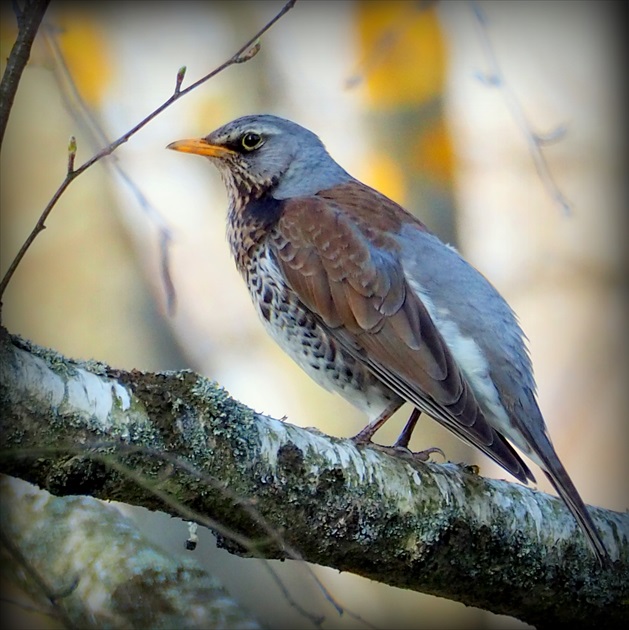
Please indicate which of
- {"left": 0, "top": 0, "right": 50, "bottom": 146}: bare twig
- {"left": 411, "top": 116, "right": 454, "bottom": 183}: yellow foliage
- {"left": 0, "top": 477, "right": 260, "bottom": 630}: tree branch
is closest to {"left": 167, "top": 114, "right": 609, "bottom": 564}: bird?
{"left": 0, "top": 477, "right": 260, "bottom": 630}: tree branch

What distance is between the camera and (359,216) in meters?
3.57

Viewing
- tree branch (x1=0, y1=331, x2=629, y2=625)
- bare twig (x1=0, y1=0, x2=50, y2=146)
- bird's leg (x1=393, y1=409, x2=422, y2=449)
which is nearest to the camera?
bare twig (x1=0, y1=0, x2=50, y2=146)

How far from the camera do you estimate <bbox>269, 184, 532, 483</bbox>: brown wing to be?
308 cm

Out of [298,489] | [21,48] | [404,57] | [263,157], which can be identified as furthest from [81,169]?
[404,57]

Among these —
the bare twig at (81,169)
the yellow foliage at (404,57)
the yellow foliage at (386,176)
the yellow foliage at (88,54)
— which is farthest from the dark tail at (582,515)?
the yellow foliage at (88,54)

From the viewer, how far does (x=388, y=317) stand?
3305 millimetres

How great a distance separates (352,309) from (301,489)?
42.0 inches

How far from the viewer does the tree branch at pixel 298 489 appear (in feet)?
6.72

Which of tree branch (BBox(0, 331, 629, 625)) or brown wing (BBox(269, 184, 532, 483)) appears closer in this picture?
tree branch (BBox(0, 331, 629, 625))

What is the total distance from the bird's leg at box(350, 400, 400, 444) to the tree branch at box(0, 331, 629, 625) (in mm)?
460

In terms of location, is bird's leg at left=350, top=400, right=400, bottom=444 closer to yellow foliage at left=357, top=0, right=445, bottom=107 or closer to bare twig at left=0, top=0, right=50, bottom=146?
bare twig at left=0, top=0, right=50, bottom=146

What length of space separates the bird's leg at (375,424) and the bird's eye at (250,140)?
1356 mm

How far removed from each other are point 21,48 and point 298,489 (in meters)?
1.29

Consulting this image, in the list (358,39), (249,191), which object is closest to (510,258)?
(358,39)
